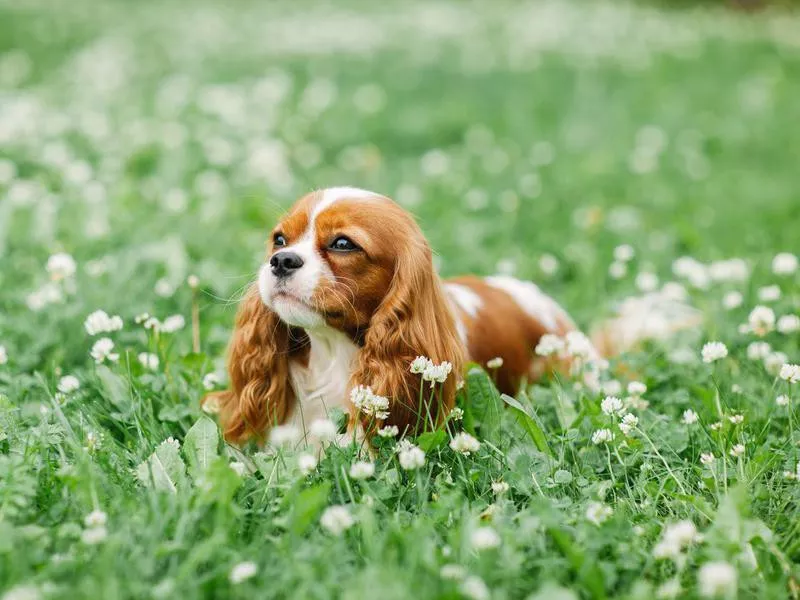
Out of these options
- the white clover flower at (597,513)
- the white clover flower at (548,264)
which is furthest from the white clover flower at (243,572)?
the white clover flower at (548,264)

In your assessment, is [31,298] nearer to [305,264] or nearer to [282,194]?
[305,264]

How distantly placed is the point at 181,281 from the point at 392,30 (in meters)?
8.41

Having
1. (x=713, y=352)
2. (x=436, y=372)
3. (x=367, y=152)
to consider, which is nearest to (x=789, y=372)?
(x=713, y=352)

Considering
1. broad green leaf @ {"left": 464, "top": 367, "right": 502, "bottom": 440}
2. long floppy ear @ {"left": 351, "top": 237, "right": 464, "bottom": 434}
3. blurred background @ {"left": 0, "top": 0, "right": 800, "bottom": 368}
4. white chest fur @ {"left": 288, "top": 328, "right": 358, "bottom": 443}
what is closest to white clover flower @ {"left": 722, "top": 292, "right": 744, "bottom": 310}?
blurred background @ {"left": 0, "top": 0, "right": 800, "bottom": 368}

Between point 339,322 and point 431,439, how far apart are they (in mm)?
463

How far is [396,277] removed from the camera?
9.21 ft

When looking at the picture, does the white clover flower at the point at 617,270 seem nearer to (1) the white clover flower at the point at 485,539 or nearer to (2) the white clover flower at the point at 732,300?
(2) the white clover flower at the point at 732,300

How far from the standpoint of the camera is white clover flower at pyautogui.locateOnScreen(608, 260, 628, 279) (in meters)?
4.39

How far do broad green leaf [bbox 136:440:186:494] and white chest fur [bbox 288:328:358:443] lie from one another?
1.45 feet

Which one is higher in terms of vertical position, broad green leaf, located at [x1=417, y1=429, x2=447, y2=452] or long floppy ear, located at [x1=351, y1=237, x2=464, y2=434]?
long floppy ear, located at [x1=351, y1=237, x2=464, y2=434]

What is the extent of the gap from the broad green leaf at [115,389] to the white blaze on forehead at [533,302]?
1.46 metres

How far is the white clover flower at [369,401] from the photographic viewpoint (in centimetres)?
256

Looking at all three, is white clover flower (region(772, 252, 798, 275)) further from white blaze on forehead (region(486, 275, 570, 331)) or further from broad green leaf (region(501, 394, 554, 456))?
broad green leaf (region(501, 394, 554, 456))

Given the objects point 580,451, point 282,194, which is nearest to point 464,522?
point 580,451
